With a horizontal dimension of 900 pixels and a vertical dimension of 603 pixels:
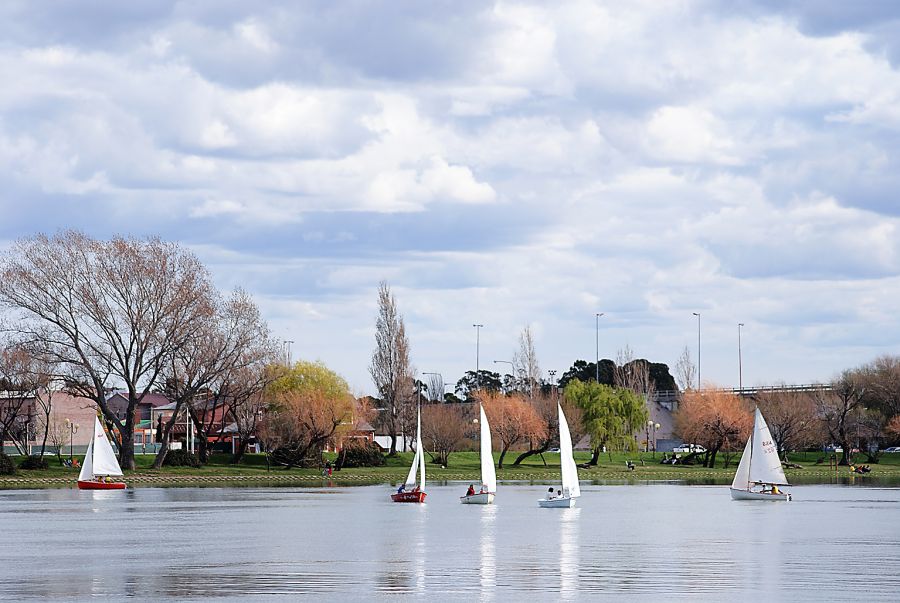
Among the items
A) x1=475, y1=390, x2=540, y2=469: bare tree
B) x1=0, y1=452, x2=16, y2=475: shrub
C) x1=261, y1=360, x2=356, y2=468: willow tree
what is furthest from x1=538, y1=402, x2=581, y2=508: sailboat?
x1=0, y1=452, x2=16, y2=475: shrub

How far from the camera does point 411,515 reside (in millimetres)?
58719

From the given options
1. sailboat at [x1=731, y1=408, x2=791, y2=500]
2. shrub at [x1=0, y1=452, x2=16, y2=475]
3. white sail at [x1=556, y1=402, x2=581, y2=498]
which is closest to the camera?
white sail at [x1=556, y1=402, x2=581, y2=498]

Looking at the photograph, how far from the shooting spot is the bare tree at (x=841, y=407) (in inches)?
4793

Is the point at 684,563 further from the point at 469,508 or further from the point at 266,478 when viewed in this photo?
the point at 266,478

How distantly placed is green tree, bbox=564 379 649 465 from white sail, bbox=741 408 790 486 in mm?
33810

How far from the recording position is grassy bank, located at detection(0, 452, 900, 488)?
299 ft

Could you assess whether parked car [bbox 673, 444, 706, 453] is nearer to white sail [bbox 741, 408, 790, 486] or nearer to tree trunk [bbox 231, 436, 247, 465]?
tree trunk [bbox 231, 436, 247, 465]

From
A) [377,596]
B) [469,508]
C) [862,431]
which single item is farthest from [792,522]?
[862,431]

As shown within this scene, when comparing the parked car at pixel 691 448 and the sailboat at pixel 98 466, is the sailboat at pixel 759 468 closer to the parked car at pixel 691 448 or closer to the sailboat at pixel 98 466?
the sailboat at pixel 98 466

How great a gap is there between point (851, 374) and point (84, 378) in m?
81.5

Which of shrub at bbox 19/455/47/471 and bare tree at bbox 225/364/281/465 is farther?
bare tree at bbox 225/364/281/465

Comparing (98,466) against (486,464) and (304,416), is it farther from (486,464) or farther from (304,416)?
(486,464)

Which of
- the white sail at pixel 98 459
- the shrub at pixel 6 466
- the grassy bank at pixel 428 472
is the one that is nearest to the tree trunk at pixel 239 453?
the grassy bank at pixel 428 472

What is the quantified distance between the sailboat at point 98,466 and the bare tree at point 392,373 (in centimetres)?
3723
